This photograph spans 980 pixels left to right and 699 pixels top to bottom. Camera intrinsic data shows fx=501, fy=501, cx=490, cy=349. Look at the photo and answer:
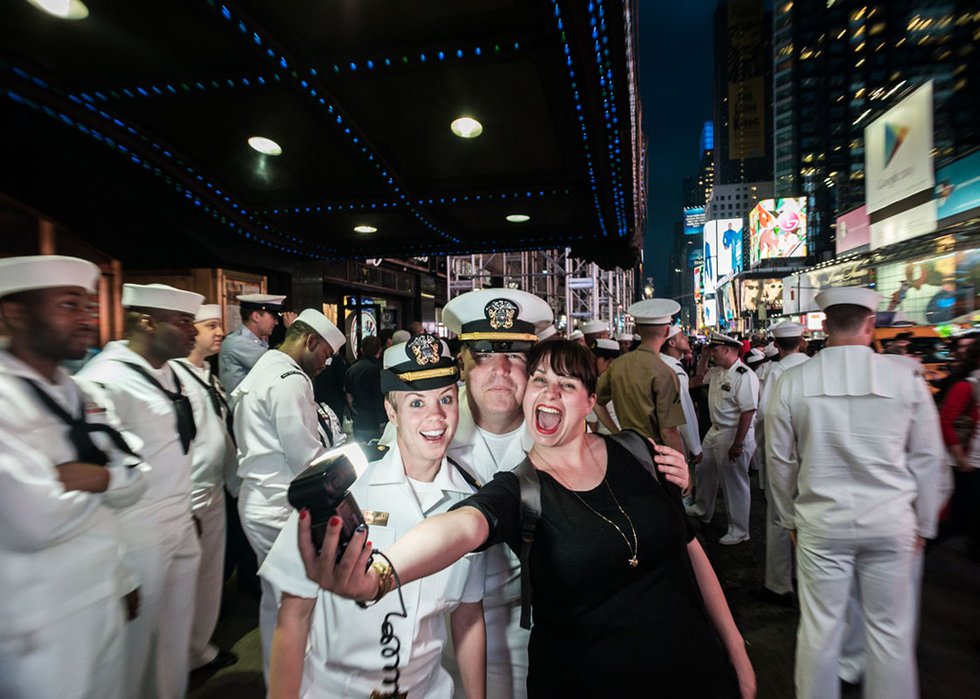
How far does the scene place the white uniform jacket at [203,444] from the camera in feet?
11.6

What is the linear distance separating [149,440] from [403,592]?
202 cm

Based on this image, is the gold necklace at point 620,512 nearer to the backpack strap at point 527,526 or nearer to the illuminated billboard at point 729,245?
the backpack strap at point 527,526

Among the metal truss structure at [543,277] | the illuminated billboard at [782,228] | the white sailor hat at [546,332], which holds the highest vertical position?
the illuminated billboard at [782,228]

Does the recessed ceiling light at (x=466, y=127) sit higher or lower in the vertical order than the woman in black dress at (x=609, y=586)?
higher

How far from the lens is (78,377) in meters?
2.81

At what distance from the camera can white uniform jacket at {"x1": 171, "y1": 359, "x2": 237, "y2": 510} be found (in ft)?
11.6

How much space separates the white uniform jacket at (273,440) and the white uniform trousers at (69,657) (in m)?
1.18

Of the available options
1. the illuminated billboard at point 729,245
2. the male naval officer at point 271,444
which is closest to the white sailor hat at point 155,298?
the male naval officer at point 271,444

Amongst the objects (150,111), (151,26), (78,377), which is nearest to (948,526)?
(78,377)

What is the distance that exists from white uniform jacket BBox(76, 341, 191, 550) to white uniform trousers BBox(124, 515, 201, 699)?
97 mm

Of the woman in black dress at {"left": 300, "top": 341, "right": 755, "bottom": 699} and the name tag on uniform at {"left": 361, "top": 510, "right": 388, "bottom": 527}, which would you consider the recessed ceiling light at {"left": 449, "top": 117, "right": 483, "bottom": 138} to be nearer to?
the woman in black dress at {"left": 300, "top": 341, "right": 755, "bottom": 699}

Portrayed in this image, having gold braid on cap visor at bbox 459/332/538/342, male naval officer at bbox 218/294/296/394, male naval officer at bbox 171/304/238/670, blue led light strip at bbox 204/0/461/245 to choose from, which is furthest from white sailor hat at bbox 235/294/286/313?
gold braid on cap visor at bbox 459/332/538/342

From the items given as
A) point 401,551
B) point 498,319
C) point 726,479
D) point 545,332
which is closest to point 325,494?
point 401,551

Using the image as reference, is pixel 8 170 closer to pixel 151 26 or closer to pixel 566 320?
pixel 151 26
